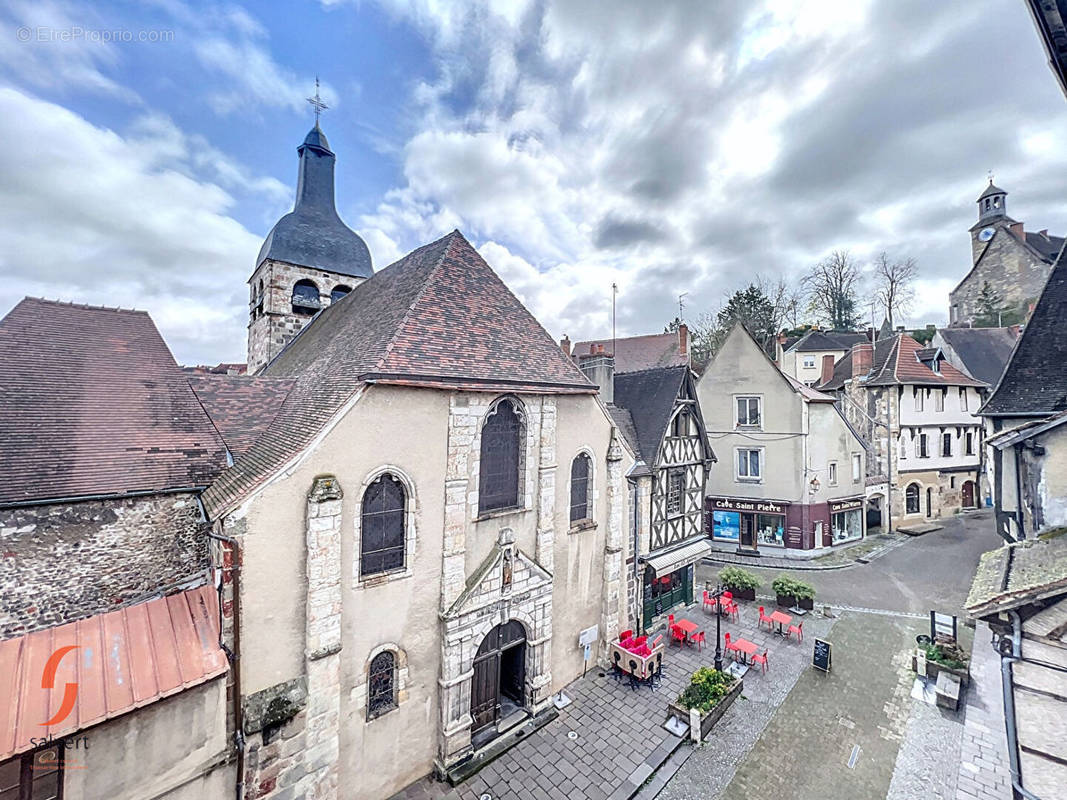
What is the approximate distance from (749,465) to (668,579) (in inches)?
321

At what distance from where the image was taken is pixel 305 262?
696 inches

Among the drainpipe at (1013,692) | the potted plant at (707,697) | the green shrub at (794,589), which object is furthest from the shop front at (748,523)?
the drainpipe at (1013,692)

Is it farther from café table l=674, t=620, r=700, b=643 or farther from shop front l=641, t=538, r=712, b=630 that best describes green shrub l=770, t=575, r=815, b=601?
café table l=674, t=620, r=700, b=643

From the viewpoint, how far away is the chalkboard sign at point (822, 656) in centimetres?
1077

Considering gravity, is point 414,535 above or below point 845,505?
above

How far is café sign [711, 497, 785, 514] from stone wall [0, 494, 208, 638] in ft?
61.7

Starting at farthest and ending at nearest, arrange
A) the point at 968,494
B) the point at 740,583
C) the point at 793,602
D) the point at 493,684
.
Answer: the point at 968,494
the point at 740,583
the point at 793,602
the point at 493,684

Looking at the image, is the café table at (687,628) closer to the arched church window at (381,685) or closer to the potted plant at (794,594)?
the potted plant at (794,594)

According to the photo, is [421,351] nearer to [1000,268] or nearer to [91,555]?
[91,555]

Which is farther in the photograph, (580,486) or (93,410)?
(580,486)

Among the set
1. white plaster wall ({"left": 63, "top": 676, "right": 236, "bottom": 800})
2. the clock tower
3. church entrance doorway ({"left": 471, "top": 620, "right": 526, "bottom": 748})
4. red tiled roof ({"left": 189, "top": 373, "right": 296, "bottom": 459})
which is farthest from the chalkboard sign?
the clock tower

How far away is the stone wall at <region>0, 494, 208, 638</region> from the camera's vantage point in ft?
19.9

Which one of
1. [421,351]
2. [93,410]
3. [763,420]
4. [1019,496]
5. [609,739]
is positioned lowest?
[609,739]

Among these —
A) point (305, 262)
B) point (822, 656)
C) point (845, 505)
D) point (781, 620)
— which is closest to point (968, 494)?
point (845, 505)
